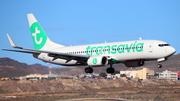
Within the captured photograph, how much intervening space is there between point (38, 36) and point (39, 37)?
0.35m

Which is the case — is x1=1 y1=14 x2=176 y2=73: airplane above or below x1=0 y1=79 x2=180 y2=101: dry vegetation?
above

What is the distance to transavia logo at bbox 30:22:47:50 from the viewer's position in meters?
70.3

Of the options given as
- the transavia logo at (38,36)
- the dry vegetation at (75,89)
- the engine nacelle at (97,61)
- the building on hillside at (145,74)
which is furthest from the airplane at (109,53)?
the building on hillside at (145,74)

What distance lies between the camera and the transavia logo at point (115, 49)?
56.4m

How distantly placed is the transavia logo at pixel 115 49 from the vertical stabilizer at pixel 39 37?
10.3 metres

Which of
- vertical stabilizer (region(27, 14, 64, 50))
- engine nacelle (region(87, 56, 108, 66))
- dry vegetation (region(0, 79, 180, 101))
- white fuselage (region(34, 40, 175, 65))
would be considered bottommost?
dry vegetation (region(0, 79, 180, 101))

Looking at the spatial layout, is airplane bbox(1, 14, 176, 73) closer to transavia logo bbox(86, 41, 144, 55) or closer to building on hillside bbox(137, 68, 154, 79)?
transavia logo bbox(86, 41, 144, 55)

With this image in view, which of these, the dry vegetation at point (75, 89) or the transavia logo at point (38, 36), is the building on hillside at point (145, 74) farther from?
the transavia logo at point (38, 36)

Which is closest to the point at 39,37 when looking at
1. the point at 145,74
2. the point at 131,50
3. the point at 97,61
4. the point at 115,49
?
the point at 97,61

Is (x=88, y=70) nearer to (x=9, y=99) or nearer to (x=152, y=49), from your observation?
(x=152, y=49)

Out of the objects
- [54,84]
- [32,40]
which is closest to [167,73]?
[54,84]

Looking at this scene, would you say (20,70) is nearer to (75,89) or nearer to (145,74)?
(75,89)

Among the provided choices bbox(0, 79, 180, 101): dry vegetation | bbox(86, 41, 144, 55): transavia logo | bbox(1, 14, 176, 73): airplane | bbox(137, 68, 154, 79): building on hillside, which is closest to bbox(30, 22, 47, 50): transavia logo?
bbox(1, 14, 176, 73): airplane

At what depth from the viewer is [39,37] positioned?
7050 cm
